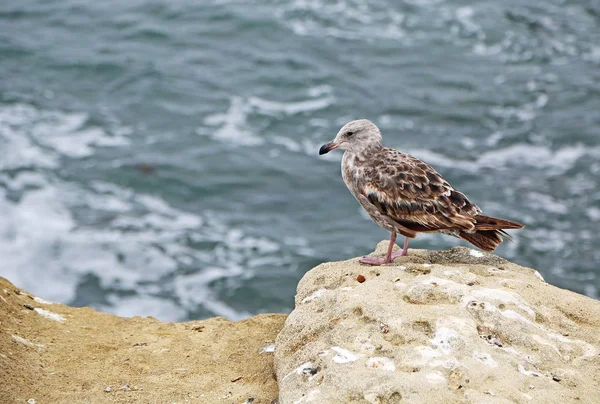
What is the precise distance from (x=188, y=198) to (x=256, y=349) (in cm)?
869

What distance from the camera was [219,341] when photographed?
6.44m

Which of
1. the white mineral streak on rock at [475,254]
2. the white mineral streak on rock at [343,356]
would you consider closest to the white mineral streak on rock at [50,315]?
the white mineral streak on rock at [343,356]

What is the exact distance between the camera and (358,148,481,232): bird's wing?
6.51 metres

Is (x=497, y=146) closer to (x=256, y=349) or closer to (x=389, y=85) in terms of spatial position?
(x=389, y=85)

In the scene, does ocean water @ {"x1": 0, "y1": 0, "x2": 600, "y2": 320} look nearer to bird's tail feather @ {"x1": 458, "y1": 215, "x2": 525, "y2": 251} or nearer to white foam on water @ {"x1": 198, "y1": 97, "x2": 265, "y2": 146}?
white foam on water @ {"x1": 198, "y1": 97, "x2": 265, "y2": 146}

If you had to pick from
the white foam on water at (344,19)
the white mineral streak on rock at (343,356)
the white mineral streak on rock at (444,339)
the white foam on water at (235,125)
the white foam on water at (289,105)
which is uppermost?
the white mineral streak on rock at (444,339)

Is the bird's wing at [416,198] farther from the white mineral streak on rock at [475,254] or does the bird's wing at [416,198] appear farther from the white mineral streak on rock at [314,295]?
the white mineral streak on rock at [314,295]

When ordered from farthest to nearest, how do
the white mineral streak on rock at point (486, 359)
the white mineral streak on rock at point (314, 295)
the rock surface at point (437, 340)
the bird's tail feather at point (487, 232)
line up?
the bird's tail feather at point (487, 232) < the white mineral streak on rock at point (314, 295) < the white mineral streak on rock at point (486, 359) < the rock surface at point (437, 340)

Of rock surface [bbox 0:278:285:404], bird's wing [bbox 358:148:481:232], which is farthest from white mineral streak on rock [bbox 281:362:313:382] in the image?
bird's wing [bbox 358:148:481:232]

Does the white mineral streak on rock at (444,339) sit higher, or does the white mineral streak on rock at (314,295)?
the white mineral streak on rock at (444,339)

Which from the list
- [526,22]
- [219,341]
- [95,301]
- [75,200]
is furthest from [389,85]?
[219,341]

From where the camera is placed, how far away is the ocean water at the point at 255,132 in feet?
42.2

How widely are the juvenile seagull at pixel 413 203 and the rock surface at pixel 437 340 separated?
0.41m

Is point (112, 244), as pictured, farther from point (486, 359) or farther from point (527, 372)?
point (527, 372)
